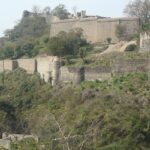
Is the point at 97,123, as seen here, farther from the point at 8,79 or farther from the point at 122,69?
the point at 8,79

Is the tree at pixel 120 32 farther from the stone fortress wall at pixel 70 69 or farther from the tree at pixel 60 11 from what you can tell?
the tree at pixel 60 11

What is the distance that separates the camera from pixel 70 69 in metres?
33.8

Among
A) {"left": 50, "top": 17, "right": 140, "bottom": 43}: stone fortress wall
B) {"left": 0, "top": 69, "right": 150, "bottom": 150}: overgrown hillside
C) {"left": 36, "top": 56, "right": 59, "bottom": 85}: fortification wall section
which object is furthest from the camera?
{"left": 50, "top": 17, "right": 140, "bottom": 43}: stone fortress wall

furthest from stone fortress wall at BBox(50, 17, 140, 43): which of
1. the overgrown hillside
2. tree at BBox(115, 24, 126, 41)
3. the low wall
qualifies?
the low wall

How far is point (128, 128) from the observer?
20078 millimetres

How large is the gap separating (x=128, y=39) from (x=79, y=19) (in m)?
5.42

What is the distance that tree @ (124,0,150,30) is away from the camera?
138ft

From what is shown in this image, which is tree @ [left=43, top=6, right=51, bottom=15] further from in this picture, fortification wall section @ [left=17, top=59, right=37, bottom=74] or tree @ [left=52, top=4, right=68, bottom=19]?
fortification wall section @ [left=17, top=59, right=37, bottom=74]

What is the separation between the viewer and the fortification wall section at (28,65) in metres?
37.9

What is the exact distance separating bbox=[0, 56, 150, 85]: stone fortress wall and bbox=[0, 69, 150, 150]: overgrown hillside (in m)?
0.49

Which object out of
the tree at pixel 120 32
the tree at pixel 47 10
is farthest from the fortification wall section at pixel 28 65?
the tree at pixel 47 10

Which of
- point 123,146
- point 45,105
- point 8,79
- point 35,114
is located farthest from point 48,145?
point 8,79

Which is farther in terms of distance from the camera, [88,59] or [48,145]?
[88,59]

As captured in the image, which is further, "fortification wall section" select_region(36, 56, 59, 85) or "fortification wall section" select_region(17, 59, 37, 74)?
"fortification wall section" select_region(17, 59, 37, 74)
